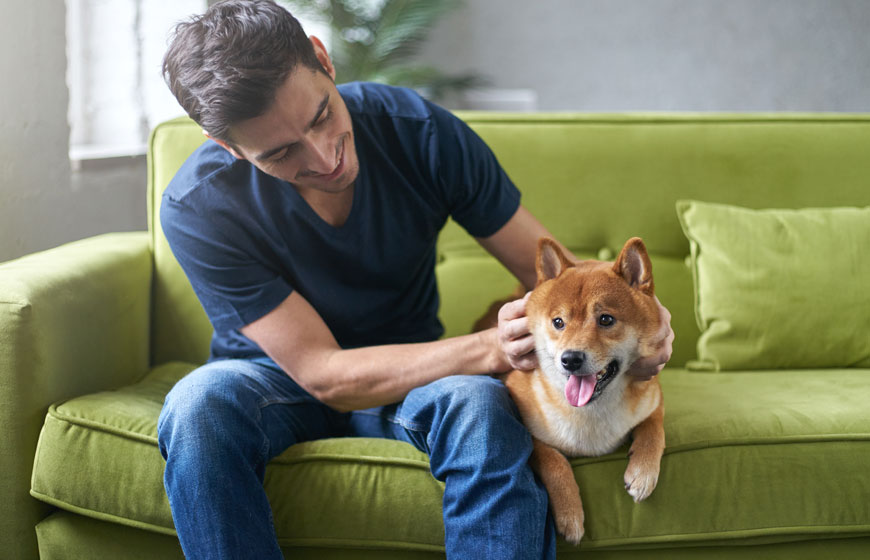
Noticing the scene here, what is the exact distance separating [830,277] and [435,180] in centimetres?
96

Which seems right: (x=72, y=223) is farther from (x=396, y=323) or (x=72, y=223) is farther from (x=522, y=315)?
(x=522, y=315)

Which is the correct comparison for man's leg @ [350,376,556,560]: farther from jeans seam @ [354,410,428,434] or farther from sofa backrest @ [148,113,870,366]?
sofa backrest @ [148,113,870,366]

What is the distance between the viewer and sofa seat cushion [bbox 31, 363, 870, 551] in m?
1.21

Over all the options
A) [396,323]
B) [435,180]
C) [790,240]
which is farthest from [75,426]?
[790,240]

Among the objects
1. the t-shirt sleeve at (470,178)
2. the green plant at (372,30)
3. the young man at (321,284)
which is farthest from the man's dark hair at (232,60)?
the green plant at (372,30)

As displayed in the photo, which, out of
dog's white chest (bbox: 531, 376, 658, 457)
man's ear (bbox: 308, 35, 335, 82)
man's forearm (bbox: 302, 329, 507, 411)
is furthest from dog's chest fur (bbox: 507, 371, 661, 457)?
man's ear (bbox: 308, 35, 335, 82)

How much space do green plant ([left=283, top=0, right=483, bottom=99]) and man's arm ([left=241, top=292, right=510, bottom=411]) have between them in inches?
100

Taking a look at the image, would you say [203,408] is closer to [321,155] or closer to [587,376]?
[321,155]

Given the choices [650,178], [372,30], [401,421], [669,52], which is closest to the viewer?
[401,421]

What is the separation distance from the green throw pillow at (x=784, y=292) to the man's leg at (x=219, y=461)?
1.05 m

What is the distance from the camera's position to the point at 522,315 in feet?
4.01

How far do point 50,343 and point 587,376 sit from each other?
38.7 inches

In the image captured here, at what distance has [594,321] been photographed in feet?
3.71

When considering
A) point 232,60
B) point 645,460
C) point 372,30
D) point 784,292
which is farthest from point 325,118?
point 372,30
